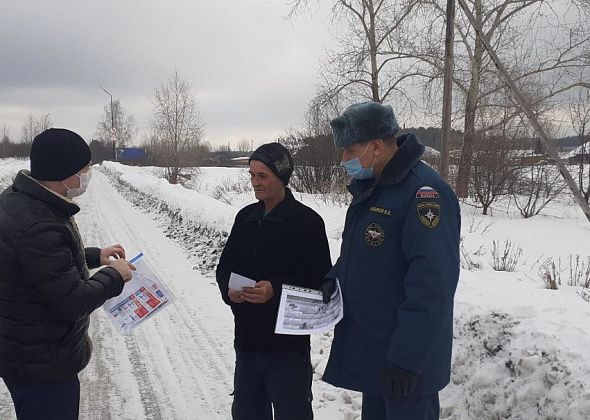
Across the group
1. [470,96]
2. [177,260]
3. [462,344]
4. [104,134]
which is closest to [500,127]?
[470,96]

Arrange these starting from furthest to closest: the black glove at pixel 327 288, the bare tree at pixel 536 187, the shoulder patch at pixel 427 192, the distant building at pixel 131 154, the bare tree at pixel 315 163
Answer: the distant building at pixel 131 154
the bare tree at pixel 315 163
the bare tree at pixel 536 187
the black glove at pixel 327 288
the shoulder patch at pixel 427 192

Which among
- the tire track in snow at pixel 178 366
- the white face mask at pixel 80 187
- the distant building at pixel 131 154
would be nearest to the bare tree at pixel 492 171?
the tire track in snow at pixel 178 366

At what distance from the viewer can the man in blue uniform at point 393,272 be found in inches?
77.4

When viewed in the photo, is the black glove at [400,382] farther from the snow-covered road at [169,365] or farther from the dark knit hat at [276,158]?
the snow-covered road at [169,365]

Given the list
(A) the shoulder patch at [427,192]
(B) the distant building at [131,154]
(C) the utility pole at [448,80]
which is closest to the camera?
(A) the shoulder patch at [427,192]

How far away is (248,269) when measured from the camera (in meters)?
2.83

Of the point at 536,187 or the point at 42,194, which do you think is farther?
the point at 536,187

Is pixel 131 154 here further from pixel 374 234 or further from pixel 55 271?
pixel 374 234

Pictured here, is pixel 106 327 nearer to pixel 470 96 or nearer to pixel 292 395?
pixel 292 395

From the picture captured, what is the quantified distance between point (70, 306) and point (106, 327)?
13.2ft

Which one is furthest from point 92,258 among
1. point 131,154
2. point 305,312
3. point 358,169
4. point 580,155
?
point 131,154

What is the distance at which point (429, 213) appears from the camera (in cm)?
201

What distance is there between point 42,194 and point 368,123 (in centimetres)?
155

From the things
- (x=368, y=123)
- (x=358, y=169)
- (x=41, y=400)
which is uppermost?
(x=368, y=123)
